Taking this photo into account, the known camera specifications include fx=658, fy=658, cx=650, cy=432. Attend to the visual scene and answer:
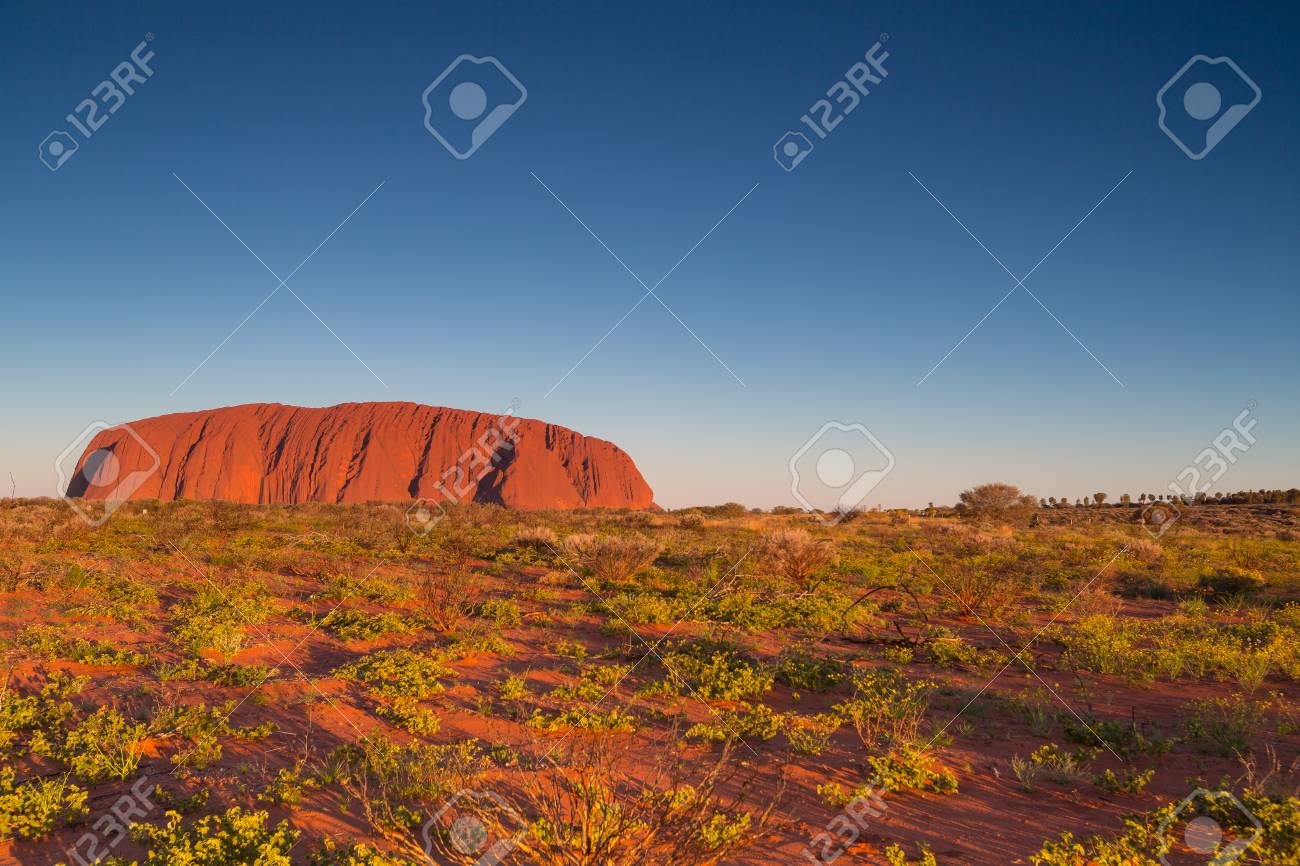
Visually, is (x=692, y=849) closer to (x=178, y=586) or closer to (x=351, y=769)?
(x=351, y=769)

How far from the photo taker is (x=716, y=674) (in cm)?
752

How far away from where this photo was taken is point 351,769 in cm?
517

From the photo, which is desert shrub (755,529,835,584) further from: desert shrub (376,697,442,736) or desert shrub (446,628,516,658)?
desert shrub (376,697,442,736)

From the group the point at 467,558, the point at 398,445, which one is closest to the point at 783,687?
the point at 467,558

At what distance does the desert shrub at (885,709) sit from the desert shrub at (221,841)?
444 cm

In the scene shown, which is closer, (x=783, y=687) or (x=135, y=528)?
(x=783, y=687)

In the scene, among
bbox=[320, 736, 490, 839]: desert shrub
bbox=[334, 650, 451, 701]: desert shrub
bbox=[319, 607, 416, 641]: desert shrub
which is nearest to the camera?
bbox=[320, 736, 490, 839]: desert shrub

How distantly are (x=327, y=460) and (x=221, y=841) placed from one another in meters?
80.1

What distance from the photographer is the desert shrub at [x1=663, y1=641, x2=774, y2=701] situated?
7148mm

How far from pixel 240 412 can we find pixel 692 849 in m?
93.1

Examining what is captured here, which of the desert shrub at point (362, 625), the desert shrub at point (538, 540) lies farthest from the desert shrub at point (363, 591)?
the desert shrub at point (538, 540)

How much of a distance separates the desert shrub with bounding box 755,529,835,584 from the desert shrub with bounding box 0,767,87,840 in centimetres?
1195

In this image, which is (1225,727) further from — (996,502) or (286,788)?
(996,502)

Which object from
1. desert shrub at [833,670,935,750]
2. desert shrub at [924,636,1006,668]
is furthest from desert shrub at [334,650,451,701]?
desert shrub at [924,636,1006,668]
